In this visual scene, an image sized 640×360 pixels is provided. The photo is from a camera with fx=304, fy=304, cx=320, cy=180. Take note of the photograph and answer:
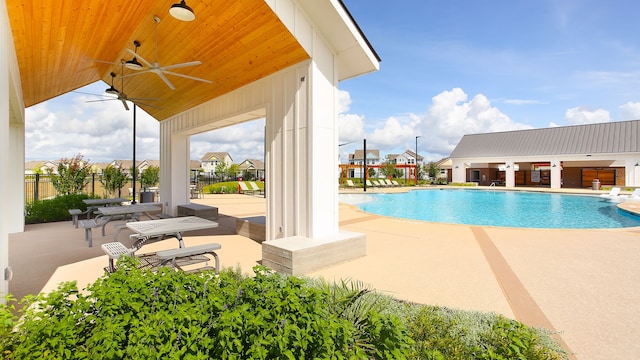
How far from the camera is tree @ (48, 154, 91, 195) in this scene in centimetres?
1253

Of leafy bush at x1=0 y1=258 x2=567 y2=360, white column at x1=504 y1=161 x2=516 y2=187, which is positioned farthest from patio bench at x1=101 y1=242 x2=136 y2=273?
white column at x1=504 y1=161 x2=516 y2=187

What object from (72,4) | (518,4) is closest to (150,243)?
(72,4)

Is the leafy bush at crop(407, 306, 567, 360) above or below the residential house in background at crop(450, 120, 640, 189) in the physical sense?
below

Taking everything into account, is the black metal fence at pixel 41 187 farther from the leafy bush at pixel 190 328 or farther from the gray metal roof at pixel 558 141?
the gray metal roof at pixel 558 141

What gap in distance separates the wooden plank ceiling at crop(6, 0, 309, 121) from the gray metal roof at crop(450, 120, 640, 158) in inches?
1318

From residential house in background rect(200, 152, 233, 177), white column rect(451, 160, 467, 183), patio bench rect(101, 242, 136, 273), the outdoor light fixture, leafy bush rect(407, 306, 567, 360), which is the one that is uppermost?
residential house in background rect(200, 152, 233, 177)

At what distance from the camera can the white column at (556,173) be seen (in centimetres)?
2933

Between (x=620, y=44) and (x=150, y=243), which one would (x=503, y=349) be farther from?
(x=620, y=44)

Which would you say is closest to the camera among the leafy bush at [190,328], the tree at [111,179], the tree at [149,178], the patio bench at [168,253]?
the leafy bush at [190,328]

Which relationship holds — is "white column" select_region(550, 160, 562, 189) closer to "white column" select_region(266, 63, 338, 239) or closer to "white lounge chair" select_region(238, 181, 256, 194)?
"white lounge chair" select_region(238, 181, 256, 194)

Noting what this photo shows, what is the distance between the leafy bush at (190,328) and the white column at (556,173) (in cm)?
3530

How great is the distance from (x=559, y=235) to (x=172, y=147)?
1204cm

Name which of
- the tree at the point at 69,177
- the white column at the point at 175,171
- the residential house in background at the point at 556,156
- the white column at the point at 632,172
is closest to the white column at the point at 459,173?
the residential house in background at the point at 556,156

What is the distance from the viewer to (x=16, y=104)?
6895 mm
